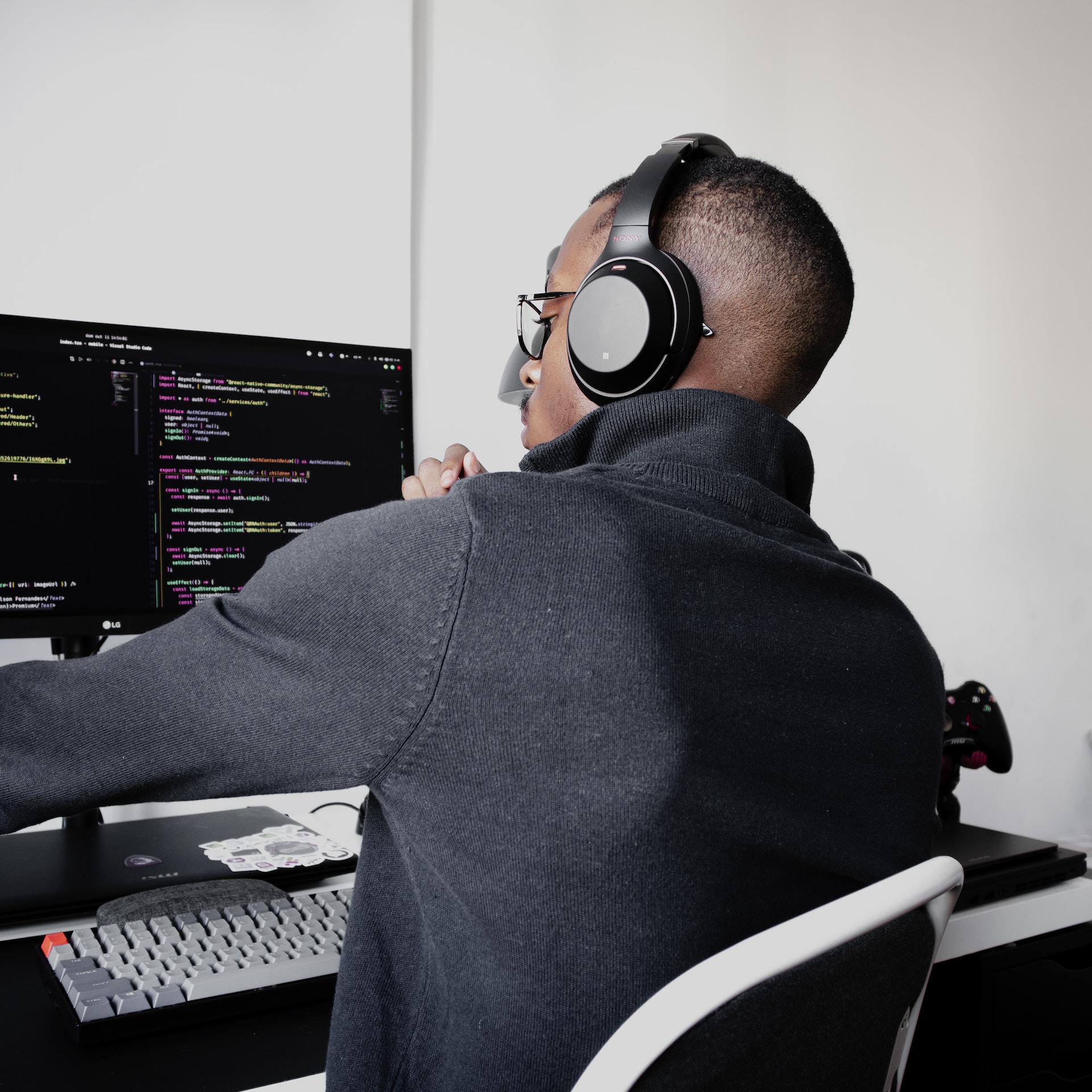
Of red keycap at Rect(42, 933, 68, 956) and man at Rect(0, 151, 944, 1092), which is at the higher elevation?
man at Rect(0, 151, 944, 1092)

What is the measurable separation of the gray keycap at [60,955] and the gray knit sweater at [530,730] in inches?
8.7

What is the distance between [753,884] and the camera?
1.86ft

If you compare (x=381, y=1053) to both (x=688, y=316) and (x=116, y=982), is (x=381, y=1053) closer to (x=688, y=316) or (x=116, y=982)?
(x=116, y=982)

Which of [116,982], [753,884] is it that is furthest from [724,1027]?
[116,982]

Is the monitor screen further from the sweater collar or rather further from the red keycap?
the sweater collar

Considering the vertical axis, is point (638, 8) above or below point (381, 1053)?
above

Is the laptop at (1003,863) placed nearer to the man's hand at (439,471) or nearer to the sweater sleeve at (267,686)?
the man's hand at (439,471)

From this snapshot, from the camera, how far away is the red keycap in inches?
30.8

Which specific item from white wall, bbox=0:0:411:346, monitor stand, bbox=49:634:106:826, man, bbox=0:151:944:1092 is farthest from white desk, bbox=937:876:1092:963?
white wall, bbox=0:0:411:346

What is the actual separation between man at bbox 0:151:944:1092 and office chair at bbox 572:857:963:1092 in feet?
0.21

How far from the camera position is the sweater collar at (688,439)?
0.67 meters

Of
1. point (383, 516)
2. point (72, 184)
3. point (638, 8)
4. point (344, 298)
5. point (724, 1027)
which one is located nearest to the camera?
point (724, 1027)

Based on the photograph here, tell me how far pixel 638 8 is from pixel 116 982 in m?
1.81

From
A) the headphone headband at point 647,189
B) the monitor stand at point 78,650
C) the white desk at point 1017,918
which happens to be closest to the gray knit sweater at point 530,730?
the headphone headband at point 647,189
